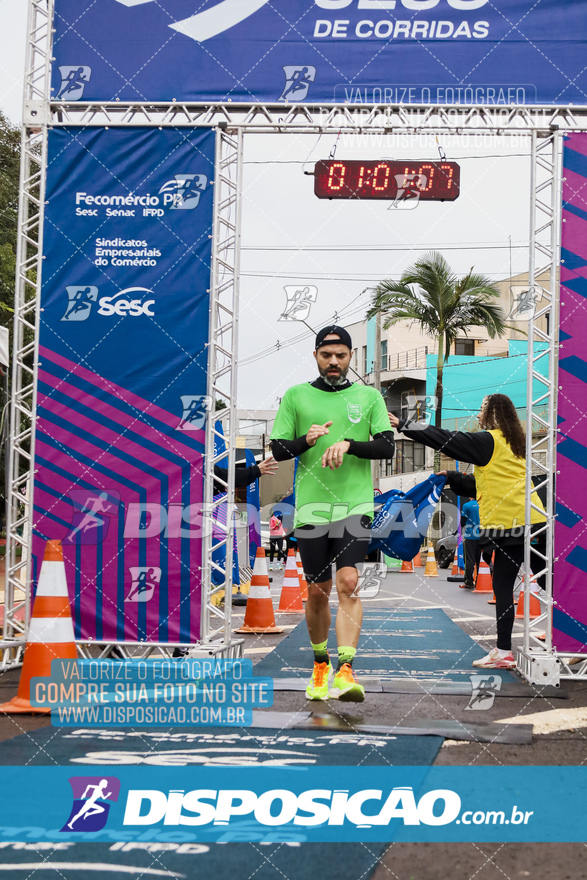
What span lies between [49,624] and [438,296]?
2153 centimetres

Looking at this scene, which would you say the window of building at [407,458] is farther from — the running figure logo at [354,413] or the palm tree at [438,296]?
the running figure logo at [354,413]

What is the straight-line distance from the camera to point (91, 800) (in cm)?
345

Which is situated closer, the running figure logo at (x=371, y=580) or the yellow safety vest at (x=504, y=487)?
the yellow safety vest at (x=504, y=487)

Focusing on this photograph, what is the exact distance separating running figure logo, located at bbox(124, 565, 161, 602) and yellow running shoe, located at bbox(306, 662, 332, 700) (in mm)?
1625

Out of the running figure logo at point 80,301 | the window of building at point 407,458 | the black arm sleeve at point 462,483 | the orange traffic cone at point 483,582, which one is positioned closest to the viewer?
the running figure logo at point 80,301

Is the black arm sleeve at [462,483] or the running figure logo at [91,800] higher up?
the black arm sleeve at [462,483]

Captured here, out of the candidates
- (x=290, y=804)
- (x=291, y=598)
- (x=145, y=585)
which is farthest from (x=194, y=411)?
(x=291, y=598)

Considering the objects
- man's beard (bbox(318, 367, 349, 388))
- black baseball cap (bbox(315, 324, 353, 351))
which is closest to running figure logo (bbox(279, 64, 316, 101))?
black baseball cap (bbox(315, 324, 353, 351))

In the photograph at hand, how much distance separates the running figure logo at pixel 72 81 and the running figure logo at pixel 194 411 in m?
2.53


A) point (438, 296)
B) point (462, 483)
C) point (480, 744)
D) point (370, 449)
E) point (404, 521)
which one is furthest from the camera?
point (438, 296)

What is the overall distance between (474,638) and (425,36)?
561 centimetres

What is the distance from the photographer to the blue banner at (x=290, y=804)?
3.19 metres

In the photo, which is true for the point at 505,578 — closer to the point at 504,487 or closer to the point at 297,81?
the point at 504,487

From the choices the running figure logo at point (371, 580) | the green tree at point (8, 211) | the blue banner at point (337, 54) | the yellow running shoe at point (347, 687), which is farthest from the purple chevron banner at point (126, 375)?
the green tree at point (8, 211)
